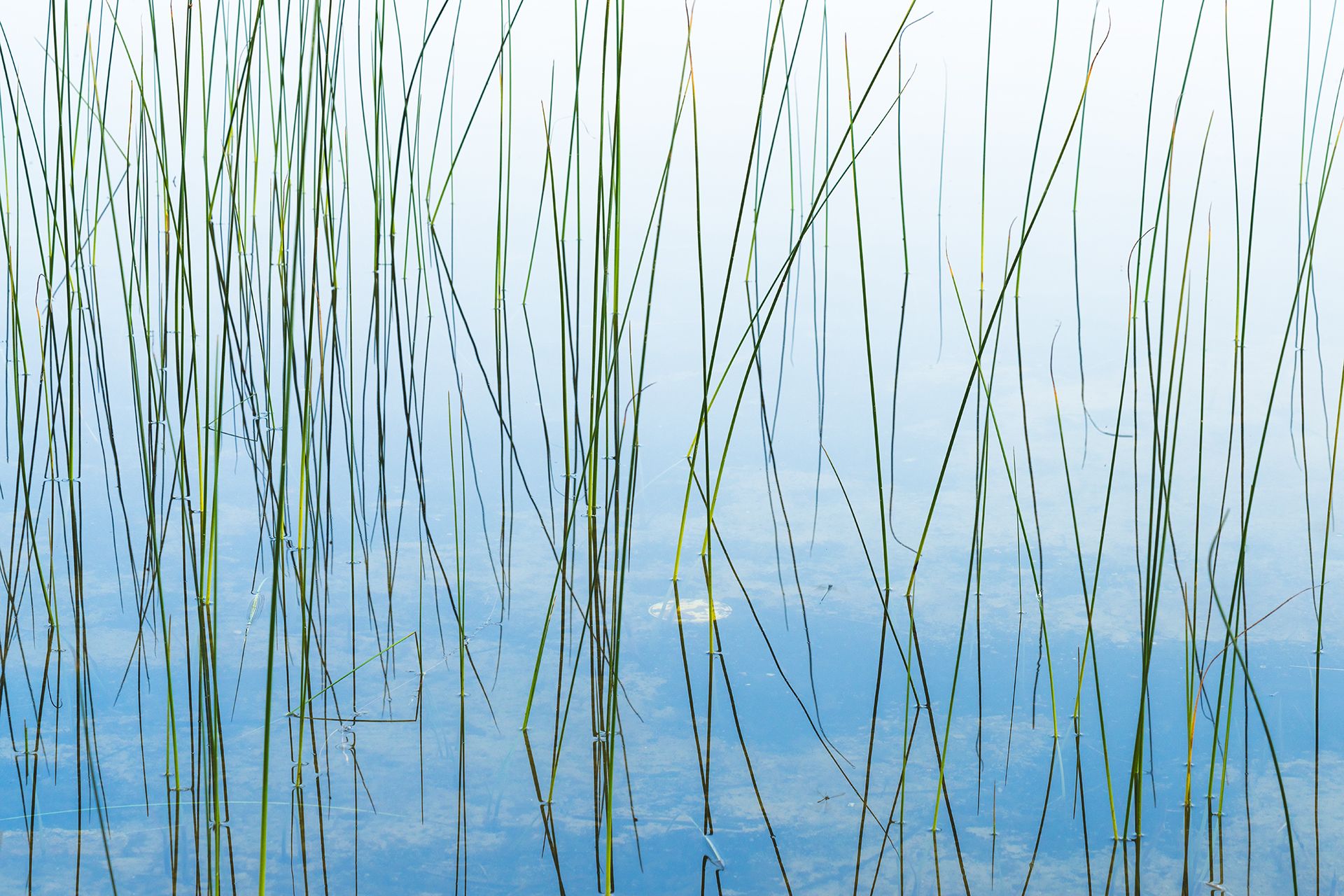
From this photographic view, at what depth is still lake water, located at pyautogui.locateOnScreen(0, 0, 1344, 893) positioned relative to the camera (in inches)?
45.3

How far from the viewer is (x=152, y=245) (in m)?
2.75

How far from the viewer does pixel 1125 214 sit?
120 inches

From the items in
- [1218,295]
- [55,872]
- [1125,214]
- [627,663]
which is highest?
[1125,214]

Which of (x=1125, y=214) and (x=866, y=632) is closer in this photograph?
(x=866, y=632)

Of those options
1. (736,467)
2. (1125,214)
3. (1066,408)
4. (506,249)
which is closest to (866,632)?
(736,467)

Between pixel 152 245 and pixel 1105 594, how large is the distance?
2105 millimetres

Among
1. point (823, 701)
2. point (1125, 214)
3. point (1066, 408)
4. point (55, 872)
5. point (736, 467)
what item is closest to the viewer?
point (55, 872)

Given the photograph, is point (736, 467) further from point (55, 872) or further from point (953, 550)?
point (55, 872)

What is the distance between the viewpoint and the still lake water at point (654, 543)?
115 cm

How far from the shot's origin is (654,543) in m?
1.72

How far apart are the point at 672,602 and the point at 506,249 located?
1427mm

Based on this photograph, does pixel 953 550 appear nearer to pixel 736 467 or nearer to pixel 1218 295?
pixel 736 467

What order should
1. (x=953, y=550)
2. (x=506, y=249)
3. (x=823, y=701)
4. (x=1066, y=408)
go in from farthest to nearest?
(x=506, y=249) → (x=1066, y=408) → (x=953, y=550) → (x=823, y=701)

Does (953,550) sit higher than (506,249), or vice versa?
(506,249)
